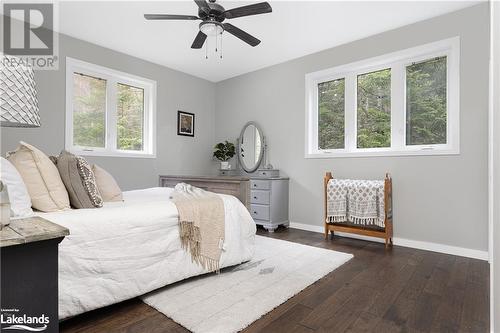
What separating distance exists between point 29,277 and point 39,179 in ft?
3.71

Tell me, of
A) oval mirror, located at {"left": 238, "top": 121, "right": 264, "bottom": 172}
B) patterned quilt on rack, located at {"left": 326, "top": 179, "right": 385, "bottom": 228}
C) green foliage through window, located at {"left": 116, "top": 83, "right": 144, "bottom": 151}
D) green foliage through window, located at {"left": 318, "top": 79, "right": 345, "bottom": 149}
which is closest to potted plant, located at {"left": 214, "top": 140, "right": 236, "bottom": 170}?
oval mirror, located at {"left": 238, "top": 121, "right": 264, "bottom": 172}

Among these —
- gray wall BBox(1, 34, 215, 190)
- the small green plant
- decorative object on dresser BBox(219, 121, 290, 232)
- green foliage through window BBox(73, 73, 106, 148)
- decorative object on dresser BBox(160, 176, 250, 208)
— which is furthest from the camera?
the small green plant

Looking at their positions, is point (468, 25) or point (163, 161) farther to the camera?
point (163, 161)

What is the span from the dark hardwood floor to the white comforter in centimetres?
15

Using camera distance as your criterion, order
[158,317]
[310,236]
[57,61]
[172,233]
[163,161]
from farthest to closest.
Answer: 1. [163,161]
2. [310,236]
3. [57,61]
4. [172,233]
5. [158,317]

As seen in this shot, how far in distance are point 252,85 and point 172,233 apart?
142 inches

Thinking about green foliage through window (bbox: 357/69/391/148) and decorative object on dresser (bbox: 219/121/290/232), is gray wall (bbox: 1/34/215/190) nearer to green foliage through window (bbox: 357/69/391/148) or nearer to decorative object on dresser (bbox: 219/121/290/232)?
decorative object on dresser (bbox: 219/121/290/232)

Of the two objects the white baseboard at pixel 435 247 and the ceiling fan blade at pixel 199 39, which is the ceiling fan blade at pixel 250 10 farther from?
the white baseboard at pixel 435 247

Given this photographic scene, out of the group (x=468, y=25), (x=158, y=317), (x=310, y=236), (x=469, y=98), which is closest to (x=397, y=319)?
(x=158, y=317)

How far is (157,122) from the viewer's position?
4.65 metres

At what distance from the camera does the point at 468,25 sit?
2979 millimetres

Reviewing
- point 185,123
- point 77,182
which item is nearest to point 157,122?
point 185,123

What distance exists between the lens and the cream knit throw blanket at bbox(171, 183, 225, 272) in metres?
2.12

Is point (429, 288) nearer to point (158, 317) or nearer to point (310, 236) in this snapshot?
point (310, 236)
